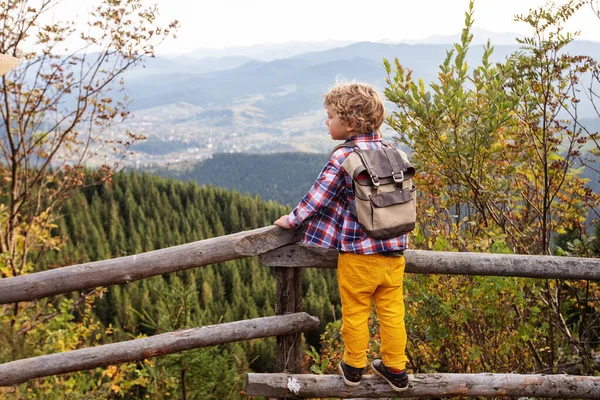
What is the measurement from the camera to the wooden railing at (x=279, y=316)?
8.40 ft

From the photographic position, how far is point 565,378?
299 cm

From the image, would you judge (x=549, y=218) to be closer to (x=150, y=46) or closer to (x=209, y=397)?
(x=209, y=397)

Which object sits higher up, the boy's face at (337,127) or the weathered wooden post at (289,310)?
the boy's face at (337,127)

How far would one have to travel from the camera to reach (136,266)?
8.45 ft

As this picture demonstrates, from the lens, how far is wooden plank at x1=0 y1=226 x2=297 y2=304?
2.49 meters

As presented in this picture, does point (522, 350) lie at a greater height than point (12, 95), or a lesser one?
lesser

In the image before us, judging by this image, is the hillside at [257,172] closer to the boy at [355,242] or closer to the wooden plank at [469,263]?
the wooden plank at [469,263]

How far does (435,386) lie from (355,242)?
40.4 inches

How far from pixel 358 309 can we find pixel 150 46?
5.96 meters

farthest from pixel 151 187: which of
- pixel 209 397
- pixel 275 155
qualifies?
pixel 275 155

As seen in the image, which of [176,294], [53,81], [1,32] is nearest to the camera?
[176,294]

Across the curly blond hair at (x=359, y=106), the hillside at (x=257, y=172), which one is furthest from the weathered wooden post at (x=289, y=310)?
the hillside at (x=257, y=172)

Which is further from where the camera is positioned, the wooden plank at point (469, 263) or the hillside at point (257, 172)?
the hillside at point (257, 172)

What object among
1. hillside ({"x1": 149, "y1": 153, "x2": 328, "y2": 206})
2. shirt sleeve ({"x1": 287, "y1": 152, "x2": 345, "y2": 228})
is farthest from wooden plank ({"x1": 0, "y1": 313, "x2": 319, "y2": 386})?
hillside ({"x1": 149, "y1": 153, "x2": 328, "y2": 206})
